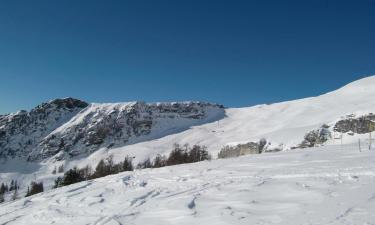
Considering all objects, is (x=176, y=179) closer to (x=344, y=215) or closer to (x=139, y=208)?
(x=139, y=208)

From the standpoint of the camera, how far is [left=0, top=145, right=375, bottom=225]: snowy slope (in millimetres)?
9094

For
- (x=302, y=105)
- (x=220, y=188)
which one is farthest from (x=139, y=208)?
(x=302, y=105)

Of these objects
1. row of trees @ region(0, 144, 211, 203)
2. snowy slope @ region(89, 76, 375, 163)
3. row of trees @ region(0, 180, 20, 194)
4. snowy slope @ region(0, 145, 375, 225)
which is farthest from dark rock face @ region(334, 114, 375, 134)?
row of trees @ region(0, 180, 20, 194)

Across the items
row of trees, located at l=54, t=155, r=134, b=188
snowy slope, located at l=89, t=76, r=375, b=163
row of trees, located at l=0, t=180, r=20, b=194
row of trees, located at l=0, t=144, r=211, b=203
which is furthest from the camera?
row of trees, located at l=0, t=180, r=20, b=194

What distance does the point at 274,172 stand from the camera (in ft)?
47.4

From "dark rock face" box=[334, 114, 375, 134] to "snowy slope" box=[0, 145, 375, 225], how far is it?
5494 cm

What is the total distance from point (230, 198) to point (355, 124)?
66.2 meters

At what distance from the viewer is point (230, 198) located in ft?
36.4

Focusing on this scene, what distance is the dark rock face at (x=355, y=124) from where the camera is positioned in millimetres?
68750

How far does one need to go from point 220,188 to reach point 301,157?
263 inches

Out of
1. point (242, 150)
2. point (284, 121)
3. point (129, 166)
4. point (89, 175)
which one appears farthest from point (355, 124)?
point (284, 121)

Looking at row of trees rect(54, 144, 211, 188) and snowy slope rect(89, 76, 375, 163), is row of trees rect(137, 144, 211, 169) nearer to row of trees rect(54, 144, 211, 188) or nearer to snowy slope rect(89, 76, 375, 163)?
row of trees rect(54, 144, 211, 188)

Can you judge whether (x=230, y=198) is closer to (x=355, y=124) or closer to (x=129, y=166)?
(x=129, y=166)

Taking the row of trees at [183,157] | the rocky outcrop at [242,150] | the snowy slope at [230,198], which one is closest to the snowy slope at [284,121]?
the rocky outcrop at [242,150]
